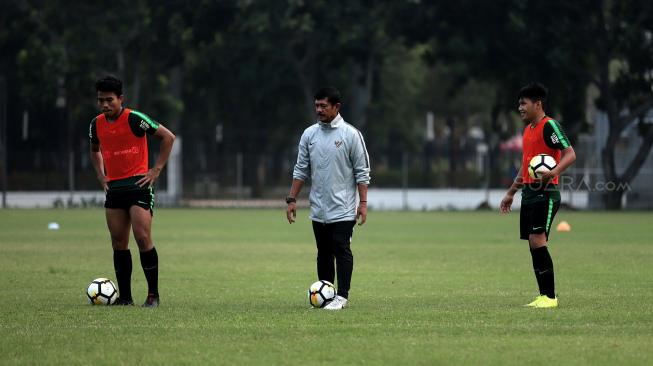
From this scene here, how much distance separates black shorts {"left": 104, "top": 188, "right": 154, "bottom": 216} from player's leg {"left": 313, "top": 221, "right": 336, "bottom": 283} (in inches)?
66.2

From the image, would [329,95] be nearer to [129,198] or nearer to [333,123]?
[333,123]

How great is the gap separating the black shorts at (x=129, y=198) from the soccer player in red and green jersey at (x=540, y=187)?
3.76 meters

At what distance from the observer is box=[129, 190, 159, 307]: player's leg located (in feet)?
43.5

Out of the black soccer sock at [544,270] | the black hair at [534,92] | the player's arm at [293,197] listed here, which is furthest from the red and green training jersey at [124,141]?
the black soccer sock at [544,270]

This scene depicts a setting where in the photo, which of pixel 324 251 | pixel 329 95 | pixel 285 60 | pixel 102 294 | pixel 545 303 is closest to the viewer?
pixel 329 95

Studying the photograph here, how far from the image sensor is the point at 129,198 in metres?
13.4

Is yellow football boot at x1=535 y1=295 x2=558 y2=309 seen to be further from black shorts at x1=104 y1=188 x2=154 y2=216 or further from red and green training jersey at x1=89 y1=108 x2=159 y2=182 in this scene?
red and green training jersey at x1=89 y1=108 x2=159 y2=182

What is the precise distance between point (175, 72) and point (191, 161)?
775 cm

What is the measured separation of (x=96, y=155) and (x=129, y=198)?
0.76 metres

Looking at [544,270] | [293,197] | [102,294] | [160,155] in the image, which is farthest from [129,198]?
[544,270]

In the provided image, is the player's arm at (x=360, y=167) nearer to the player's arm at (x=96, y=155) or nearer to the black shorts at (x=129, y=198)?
the black shorts at (x=129, y=198)

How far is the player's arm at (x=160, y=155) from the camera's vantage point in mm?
13195

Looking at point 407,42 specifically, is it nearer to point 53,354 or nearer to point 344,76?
point 344,76

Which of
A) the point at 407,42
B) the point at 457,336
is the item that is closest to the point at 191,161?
the point at 407,42
